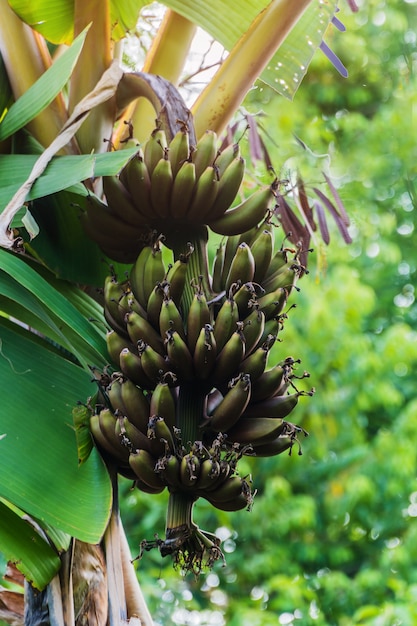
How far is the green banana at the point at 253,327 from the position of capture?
0.86 metres

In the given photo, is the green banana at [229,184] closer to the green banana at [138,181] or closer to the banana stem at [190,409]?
the green banana at [138,181]

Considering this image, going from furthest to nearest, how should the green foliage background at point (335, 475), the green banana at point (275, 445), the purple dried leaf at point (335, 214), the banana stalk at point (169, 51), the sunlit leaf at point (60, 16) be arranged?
the green foliage background at point (335, 475)
the purple dried leaf at point (335, 214)
the banana stalk at point (169, 51)
the sunlit leaf at point (60, 16)
the green banana at point (275, 445)

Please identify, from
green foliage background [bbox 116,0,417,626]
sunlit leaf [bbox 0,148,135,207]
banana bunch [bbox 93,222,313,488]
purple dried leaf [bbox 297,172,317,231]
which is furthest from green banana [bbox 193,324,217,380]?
green foliage background [bbox 116,0,417,626]

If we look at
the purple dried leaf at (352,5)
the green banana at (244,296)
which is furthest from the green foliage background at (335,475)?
the green banana at (244,296)

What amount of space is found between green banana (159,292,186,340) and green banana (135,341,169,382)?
27 mm

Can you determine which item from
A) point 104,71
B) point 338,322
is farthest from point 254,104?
point 338,322

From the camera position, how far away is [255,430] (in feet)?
2.83

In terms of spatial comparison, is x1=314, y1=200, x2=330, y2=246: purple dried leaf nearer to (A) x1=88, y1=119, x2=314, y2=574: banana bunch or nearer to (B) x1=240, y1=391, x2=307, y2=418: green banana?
(A) x1=88, y1=119, x2=314, y2=574: banana bunch

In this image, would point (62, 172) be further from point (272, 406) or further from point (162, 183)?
point (272, 406)

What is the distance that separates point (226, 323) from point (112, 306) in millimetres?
153

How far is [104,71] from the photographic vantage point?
1116mm

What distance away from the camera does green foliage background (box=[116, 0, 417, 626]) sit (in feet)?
10.8

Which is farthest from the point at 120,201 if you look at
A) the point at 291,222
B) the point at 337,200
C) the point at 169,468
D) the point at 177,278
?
the point at 337,200

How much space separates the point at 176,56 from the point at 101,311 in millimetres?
427
